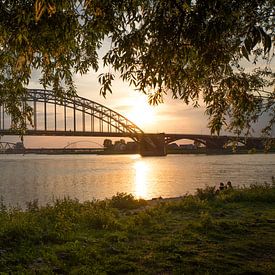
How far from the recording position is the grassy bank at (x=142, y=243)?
7016 mm

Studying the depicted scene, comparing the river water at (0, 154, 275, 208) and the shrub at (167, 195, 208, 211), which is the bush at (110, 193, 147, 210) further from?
the river water at (0, 154, 275, 208)

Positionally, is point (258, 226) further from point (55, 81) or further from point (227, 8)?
point (227, 8)

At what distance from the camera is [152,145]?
125000 millimetres

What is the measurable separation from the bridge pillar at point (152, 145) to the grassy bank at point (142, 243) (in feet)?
348

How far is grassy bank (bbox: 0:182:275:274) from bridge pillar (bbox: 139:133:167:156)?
106130mm

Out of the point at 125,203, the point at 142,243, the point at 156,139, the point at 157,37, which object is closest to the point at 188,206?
the point at 125,203

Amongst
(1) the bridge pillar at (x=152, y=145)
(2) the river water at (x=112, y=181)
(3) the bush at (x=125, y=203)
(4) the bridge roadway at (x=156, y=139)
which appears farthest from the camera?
(1) the bridge pillar at (x=152, y=145)

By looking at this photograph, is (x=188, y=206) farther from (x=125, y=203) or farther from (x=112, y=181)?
(x=112, y=181)

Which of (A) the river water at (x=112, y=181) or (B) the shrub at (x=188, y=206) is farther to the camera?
(A) the river water at (x=112, y=181)

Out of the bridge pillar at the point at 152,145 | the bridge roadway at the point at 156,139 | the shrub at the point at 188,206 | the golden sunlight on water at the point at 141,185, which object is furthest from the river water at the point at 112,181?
the bridge pillar at the point at 152,145

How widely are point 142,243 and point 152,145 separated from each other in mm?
116381

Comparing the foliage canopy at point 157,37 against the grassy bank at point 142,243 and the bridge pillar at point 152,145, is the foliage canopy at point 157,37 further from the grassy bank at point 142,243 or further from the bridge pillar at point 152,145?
the bridge pillar at point 152,145

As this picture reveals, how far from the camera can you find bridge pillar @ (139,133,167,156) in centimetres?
11956

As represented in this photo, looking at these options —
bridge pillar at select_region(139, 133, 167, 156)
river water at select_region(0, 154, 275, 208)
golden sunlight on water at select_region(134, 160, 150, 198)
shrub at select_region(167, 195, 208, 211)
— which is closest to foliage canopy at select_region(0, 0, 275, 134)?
shrub at select_region(167, 195, 208, 211)
